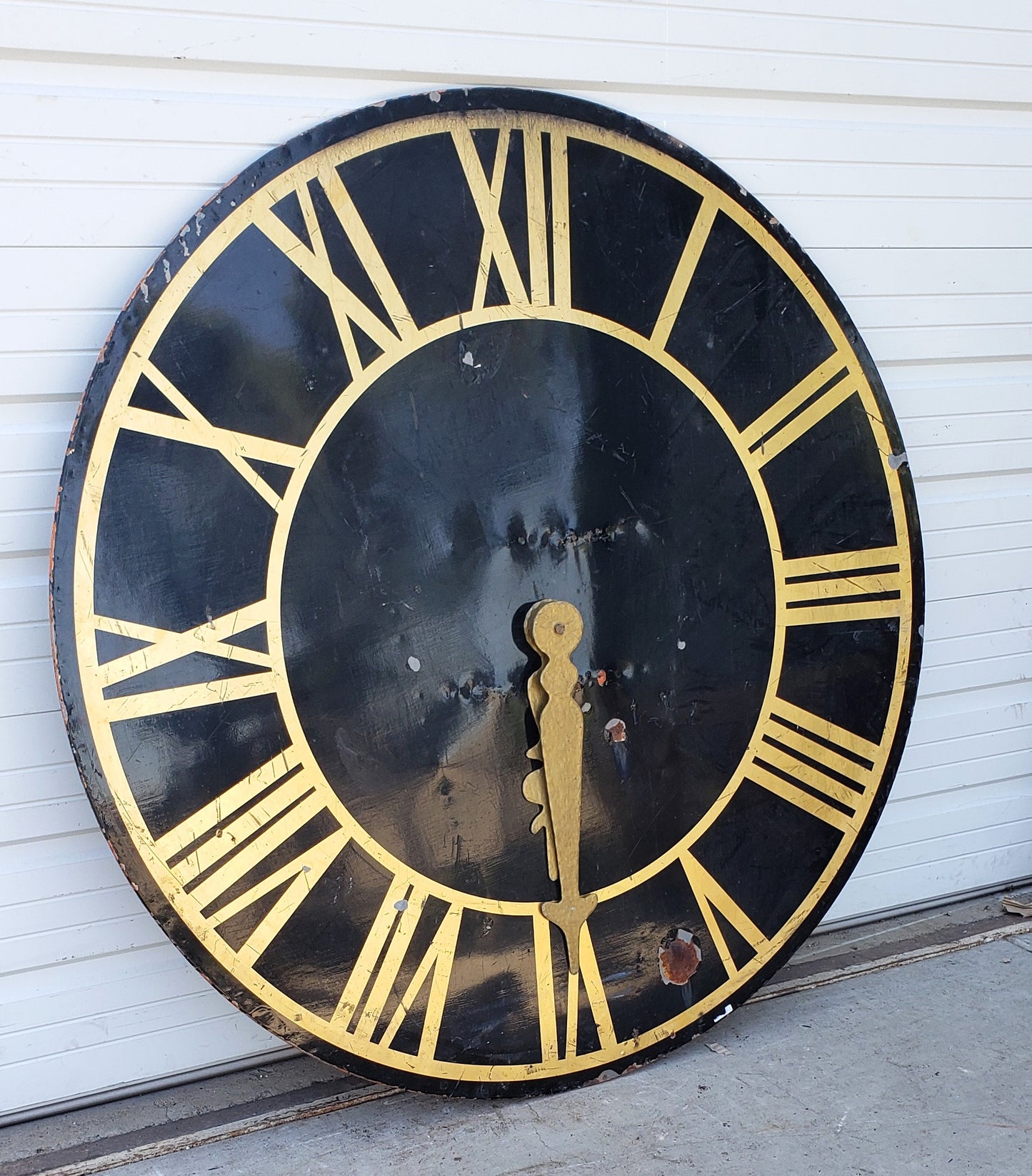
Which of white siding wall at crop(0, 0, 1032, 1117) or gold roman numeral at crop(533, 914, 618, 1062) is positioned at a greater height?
white siding wall at crop(0, 0, 1032, 1117)

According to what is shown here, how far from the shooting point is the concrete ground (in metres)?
1.50

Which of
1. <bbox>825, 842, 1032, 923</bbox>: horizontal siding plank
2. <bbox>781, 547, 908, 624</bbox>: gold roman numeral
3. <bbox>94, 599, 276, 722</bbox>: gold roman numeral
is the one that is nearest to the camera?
<bbox>94, 599, 276, 722</bbox>: gold roman numeral

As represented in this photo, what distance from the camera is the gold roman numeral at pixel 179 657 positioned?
4.64 ft

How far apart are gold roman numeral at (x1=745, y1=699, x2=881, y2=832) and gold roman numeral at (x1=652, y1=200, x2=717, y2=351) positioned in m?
0.58

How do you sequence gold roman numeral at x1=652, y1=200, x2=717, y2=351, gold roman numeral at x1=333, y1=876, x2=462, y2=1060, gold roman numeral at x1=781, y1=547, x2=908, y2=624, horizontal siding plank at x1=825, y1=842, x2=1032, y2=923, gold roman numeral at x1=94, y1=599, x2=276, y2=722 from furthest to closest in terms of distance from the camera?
horizontal siding plank at x1=825, y1=842, x2=1032, y2=923, gold roman numeral at x1=781, y1=547, x2=908, y2=624, gold roman numeral at x1=652, y1=200, x2=717, y2=351, gold roman numeral at x1=333, y1=876, x2=462, y2=1060, gold roman numeral at x1=94, y1=599, x2=276, y2=722

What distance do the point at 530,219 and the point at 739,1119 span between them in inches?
48.2

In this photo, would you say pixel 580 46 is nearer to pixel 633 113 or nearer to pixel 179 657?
pixel 633 113

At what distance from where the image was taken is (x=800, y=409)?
5.87 ft

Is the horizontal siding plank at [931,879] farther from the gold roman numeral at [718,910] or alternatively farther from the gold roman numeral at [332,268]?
the gold roman numeral at [332,268]

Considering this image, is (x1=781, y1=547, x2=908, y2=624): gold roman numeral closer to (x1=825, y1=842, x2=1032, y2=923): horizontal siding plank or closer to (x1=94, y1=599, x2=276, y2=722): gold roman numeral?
(x1=825, y1=842, x2=1032, y2=923): horizontal siding plank

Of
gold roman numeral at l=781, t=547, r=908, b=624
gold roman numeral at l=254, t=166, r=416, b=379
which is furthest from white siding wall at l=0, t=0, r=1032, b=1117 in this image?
gold roman numeral at l=781, t=547, r=908, b=624

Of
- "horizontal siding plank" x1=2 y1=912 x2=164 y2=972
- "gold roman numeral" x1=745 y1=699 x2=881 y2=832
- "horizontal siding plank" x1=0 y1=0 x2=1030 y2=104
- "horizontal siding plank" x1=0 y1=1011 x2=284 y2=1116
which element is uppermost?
"horizontal siding plank" x1=0 y1=0 x2=1030 y2=104

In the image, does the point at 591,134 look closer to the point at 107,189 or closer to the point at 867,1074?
the point at 107,189

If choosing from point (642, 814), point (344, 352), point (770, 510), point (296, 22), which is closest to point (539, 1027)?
point (642, 814)
